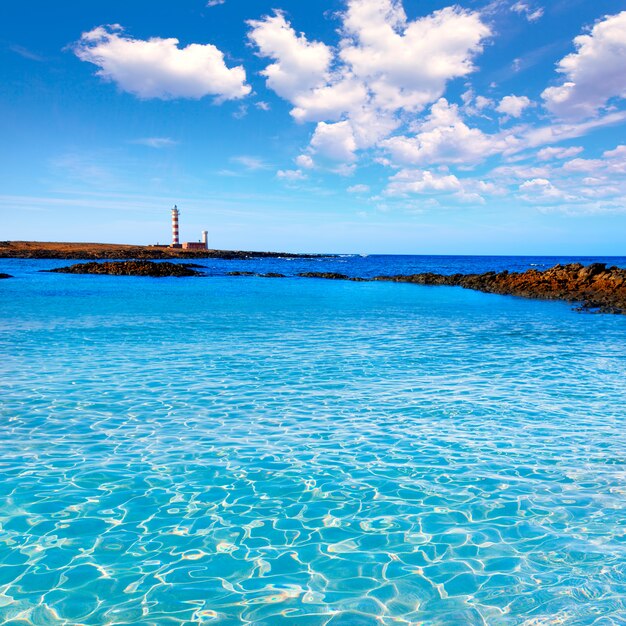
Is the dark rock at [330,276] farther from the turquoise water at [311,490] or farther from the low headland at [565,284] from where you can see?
Result: the turquoise water at [311,490]

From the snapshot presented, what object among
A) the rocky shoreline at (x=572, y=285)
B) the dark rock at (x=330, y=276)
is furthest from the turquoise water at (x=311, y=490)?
the dark rock at (x=330, y=276)

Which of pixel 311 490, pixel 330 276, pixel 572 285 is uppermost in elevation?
pixel 572 285

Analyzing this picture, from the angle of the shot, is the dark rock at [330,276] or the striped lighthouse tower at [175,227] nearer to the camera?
the dark rock at [330,276]

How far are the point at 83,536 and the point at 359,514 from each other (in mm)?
3379

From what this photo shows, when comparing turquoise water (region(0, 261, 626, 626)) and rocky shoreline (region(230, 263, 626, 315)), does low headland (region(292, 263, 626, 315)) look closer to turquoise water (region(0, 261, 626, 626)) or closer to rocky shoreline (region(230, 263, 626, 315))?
rocky shoreline (region(230, 263, 626, 315))

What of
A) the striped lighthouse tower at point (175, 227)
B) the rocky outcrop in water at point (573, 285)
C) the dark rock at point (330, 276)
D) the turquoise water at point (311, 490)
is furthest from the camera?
the striped lighthouse tower at point (175, 227)

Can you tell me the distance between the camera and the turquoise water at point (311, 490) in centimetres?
505

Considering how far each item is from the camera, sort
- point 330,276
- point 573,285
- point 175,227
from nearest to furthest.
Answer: point 573,285, point 330,276, point 175,227

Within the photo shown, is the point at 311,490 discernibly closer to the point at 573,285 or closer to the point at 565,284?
the point at 573,285

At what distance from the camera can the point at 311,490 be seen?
7148 millimetres

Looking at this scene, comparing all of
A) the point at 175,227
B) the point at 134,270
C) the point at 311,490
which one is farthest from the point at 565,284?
the point at 175,227

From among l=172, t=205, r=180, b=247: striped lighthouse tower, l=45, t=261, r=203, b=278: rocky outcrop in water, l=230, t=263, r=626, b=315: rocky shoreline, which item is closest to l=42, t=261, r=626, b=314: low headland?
l=230, t=263, r=626, b=315: rocky shoreline

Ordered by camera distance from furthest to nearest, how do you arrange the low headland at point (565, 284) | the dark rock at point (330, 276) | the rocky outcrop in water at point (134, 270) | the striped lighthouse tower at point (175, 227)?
1. the striped lighthouse tower at point (175, 227)
2. the dark rock at point (330, 276)
3. the rocky outcrop in water at point (134, 270)
4. the low headland at point (565, 284)

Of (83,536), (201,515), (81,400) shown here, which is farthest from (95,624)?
(81,400)
